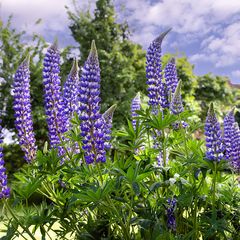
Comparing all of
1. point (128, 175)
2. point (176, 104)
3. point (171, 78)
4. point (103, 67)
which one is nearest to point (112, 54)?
point (103, 67)

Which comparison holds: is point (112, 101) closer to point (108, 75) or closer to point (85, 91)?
point (108, 75)

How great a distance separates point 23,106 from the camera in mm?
4695

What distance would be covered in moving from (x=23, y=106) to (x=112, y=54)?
12992mm

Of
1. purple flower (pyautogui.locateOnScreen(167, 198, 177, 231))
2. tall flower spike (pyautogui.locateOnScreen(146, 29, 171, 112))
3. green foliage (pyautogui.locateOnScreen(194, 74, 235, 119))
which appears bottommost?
purple flower (pyautogui.locateOnScreen(167, 198, 177, 231))

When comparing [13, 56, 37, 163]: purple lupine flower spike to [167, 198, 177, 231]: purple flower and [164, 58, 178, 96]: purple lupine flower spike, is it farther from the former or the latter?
[167, 198, 177, 231]: purple flower

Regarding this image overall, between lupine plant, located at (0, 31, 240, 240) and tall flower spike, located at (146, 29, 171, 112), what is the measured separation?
0.01 m

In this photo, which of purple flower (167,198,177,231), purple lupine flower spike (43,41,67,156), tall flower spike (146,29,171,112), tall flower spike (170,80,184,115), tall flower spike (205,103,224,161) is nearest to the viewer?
tall flower spike (205,103,224,161)

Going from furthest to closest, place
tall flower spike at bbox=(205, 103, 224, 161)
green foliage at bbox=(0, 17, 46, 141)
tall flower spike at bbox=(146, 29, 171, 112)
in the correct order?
green foliage at bbox=(0, 17, 46, 141) < tall flower spike at bbox=(146, 29, 171, 112) < tall flower spike at bbox=(205, 103, 224, 161)

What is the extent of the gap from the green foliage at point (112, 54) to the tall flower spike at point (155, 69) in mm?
11750

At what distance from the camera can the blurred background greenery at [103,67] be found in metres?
17.0

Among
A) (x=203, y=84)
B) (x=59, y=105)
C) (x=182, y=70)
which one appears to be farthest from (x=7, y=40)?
(x=59, y=105)

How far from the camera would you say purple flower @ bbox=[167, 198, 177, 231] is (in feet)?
12.3

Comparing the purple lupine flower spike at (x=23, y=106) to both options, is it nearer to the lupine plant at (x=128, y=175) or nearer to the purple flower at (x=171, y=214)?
the lupine plant at (x=128, y=175)

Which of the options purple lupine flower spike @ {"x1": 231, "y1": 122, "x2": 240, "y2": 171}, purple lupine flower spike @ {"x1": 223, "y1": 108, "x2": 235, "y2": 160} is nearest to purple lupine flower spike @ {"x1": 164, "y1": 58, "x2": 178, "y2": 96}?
purple lupine flower spike @ {"x1": 223, "y1": 108, "x2": 235, "y2": 160}
